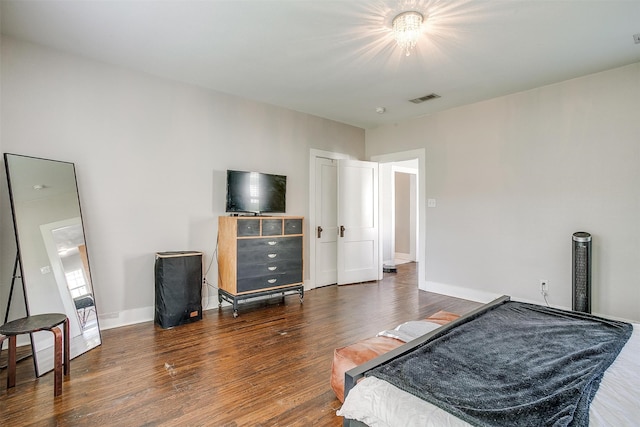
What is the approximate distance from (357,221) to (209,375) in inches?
139

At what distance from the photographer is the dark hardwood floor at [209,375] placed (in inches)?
72.1

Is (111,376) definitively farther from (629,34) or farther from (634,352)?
(629,34)

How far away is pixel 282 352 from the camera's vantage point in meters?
2.66

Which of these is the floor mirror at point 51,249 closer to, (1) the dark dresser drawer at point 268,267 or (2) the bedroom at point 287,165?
(2) the bedroom at point 287,165

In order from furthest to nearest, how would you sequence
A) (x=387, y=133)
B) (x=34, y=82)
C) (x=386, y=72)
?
(x=387, y=133), (x=386, y=72), (x=34, y=82)

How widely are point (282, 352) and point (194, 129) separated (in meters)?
2.73

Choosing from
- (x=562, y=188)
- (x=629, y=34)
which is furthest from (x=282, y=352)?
(x=629, y=34)

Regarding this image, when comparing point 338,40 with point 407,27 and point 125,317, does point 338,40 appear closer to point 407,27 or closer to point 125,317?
point 407,27

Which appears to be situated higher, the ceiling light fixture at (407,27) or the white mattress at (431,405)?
the ceiling light fixture at (407,27)

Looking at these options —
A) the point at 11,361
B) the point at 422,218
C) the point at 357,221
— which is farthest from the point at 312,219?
the point at 11,361

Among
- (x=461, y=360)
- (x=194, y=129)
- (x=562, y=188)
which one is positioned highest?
(x=194, y=129)

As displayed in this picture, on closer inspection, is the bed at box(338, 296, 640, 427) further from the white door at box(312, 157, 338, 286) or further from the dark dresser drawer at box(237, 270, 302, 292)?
the white door at box(312, 157, 338, 286)

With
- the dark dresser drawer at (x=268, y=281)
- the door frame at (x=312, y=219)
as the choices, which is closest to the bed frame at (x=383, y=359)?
the dark dresser drawer at (x=268, y=281)

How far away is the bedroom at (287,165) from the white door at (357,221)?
1.00 m
